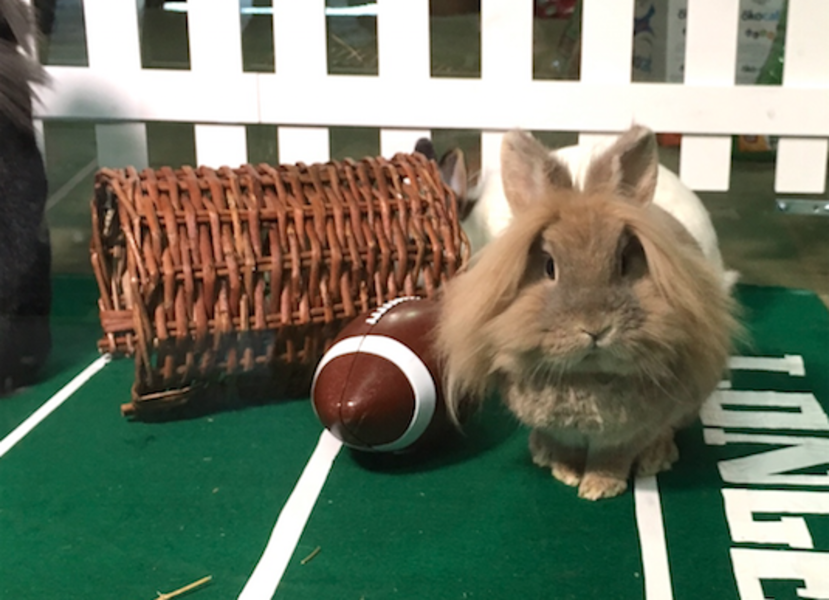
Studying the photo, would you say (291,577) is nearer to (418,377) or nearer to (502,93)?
(418,377)

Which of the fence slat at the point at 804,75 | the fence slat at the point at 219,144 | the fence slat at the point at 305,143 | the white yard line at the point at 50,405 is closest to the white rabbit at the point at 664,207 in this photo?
the fence slat at the point at 804,75

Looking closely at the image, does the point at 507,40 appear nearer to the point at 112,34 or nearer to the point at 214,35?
the point at 214,35

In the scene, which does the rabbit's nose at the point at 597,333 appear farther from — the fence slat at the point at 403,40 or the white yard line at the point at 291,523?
the fence slat at the point at 403,40

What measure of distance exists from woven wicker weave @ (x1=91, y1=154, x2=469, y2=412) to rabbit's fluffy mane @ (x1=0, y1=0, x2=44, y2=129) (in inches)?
6.1

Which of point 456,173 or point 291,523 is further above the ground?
point 456,173

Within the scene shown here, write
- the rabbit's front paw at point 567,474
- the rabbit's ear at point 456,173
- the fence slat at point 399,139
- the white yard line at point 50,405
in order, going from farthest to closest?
1. the fence slat at point 399,139
2. the rabbit's ear at point 456,173
3. the white yard line at point 50,405
4. the rabbit's front paw at point 567,474

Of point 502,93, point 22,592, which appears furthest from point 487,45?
point 22,592

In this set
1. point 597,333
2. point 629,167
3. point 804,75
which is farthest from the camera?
point 804,75

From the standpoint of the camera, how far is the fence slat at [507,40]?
1.66m

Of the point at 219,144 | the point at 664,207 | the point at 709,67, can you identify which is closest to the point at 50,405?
the point at 219,144

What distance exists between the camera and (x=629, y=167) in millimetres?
1034

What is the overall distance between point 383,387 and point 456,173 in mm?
564

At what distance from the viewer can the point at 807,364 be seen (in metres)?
1.47

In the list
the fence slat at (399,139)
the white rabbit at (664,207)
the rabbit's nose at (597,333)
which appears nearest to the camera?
the rabbit's nose at (597,333)
